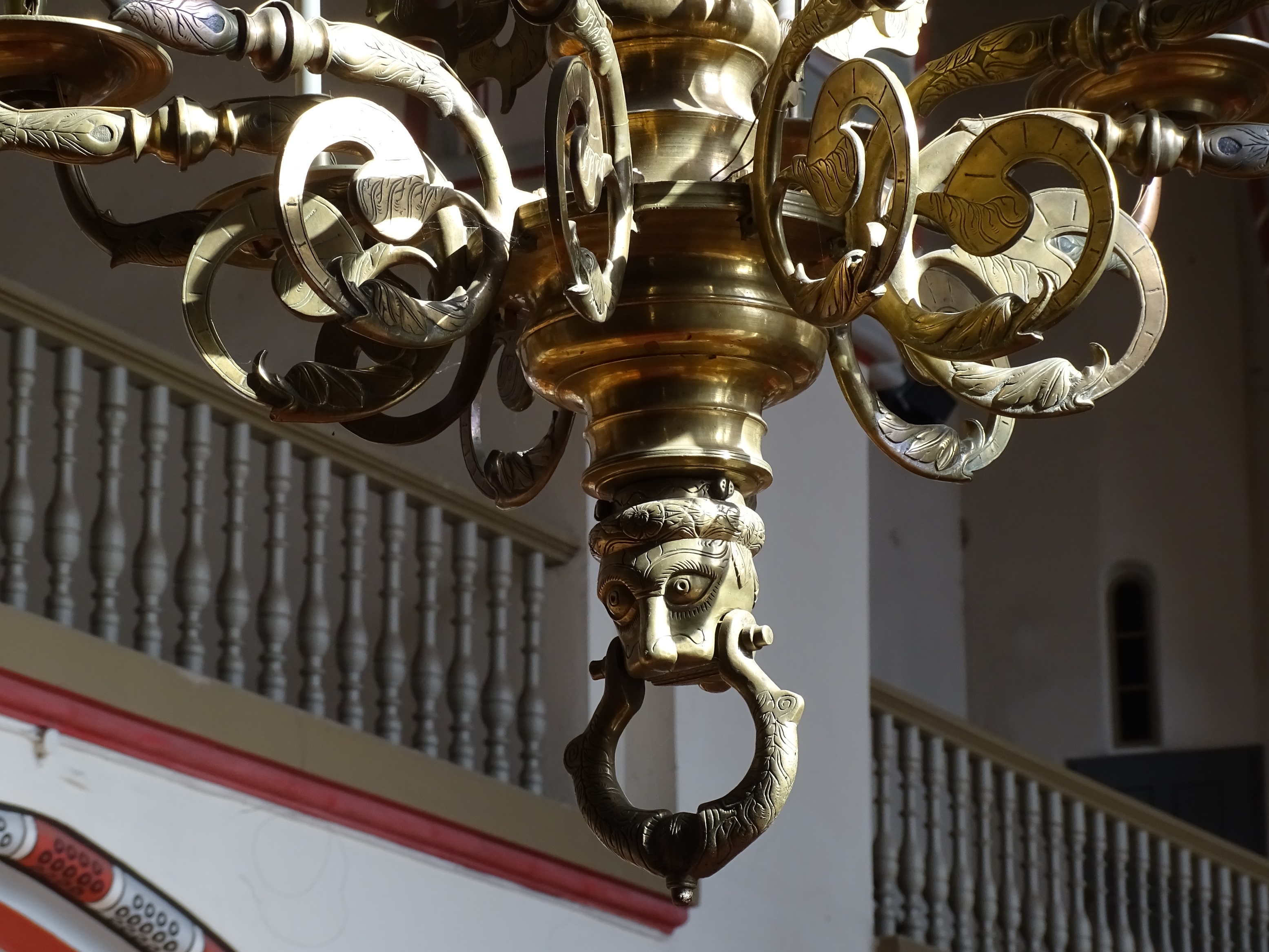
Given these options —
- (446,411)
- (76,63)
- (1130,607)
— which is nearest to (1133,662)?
(1130,607)

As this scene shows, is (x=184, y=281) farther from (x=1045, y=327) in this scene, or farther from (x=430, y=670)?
(x=430, y=670)

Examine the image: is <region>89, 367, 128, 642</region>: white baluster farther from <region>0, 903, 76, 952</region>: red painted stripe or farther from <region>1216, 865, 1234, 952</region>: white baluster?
<region>1216, 865, 1234, 952</region>: white baluster

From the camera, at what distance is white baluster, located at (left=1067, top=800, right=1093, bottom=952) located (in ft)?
23.1

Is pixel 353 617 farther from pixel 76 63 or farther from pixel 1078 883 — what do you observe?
pixel 76 63

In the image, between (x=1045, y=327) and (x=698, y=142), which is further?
(x=698, y=142)

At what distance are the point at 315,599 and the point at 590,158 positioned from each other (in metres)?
3.92

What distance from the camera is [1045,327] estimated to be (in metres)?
1.58

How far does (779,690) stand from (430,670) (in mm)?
4060

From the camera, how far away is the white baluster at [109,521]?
4.82 metres

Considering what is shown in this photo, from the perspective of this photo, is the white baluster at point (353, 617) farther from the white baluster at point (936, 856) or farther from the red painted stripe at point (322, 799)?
the white baluster at point (936, 856)

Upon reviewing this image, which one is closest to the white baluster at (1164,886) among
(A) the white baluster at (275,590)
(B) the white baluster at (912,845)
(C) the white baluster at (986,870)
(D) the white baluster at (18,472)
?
(C) the white baluster at (986,870)

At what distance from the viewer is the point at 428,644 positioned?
559 centimetres

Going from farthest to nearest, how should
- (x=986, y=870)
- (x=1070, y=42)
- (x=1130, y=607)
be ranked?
(x=1130, y=607)
(x=986, y=870)
(x=1070, y=42)

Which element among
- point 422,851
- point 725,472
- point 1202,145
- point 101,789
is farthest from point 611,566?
point 422,851
